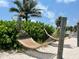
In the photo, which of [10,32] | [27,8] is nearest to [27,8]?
[27,8]

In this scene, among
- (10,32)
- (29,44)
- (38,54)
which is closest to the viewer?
(38,54)

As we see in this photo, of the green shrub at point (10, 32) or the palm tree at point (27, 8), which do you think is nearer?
the green shrub at point (10, 32)

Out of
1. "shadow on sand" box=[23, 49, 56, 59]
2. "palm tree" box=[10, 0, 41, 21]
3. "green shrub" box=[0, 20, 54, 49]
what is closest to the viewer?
"shadow on sand" box=[23, 49, 56, 59]

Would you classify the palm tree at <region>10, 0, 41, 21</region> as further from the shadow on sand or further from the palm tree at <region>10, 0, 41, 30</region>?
the shadow on sand

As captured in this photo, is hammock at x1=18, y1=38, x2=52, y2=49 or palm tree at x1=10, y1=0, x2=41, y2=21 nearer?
hammock at x1=18, y1=38, x2=52, y2=49

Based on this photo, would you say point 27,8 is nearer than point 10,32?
No

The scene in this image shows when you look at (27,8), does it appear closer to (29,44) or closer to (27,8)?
(27,8)

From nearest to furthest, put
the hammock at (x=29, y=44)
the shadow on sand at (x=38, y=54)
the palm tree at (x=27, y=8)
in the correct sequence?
the shadow on sand at (x=38, y=54) → the hammock at (x=29, y=44) → the palm tree at (x=27, y=8)

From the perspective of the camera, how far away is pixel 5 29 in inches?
488

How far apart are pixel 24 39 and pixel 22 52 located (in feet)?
2.55

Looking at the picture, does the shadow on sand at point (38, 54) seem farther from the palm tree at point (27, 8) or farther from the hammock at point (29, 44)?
the palm tree at point (27, 8)

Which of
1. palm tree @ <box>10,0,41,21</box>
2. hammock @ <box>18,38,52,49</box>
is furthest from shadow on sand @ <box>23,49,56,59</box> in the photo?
palm tree @ <box>10,0,41,21</box>

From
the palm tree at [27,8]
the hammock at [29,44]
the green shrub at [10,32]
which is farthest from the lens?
the palm tree at [27,8]

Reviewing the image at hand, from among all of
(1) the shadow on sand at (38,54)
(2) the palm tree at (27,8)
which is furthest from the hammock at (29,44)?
(2) the palm tree at (27,8)
